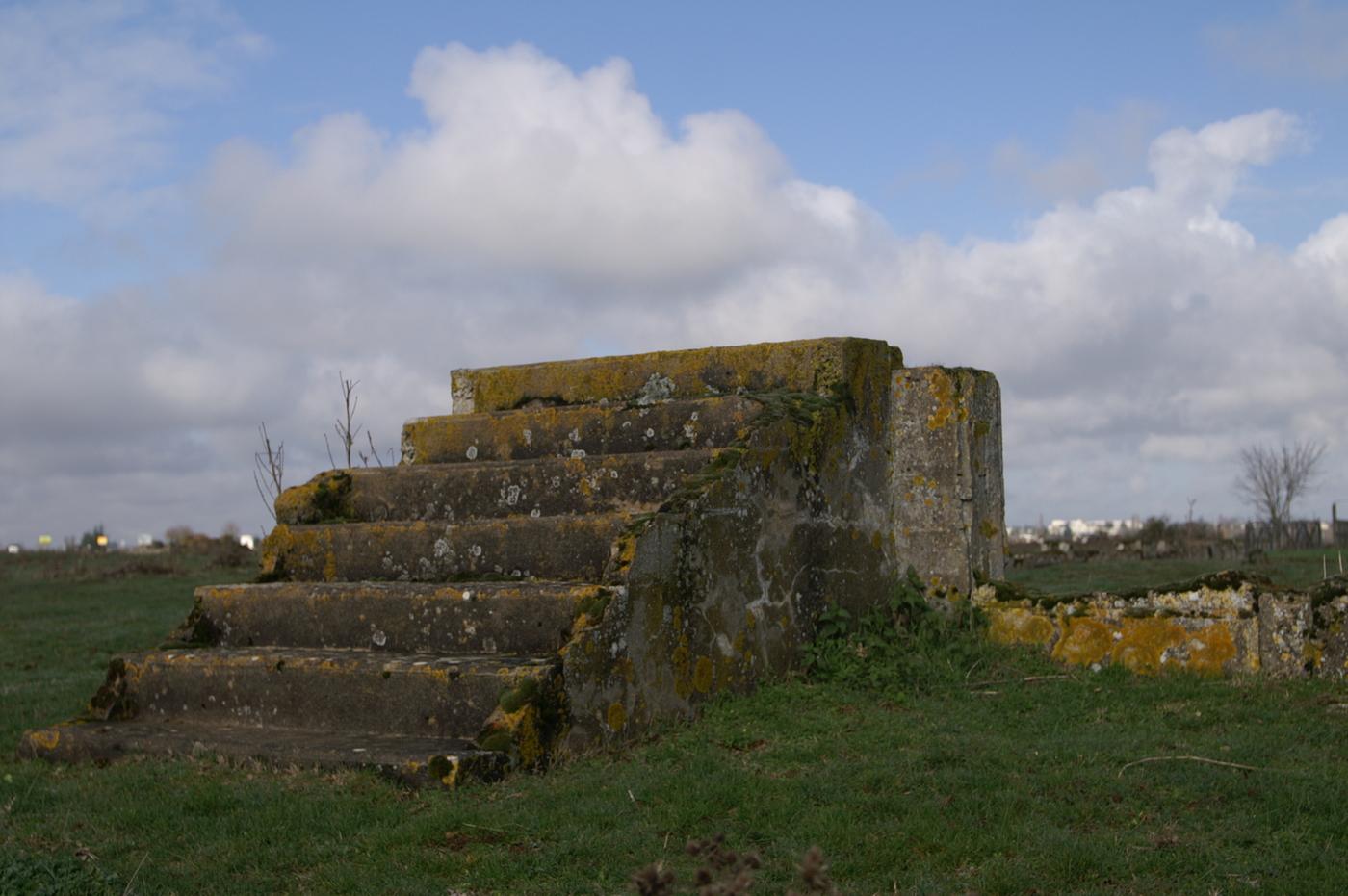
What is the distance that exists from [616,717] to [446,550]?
6.31 feet

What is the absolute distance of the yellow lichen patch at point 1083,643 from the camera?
25.1ft

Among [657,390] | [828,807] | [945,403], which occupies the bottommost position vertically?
[828,807]

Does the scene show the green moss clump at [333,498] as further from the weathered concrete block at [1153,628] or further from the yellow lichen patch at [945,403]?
the weathered concrete block at [1153,628]

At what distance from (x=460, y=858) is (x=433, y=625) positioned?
2366mm

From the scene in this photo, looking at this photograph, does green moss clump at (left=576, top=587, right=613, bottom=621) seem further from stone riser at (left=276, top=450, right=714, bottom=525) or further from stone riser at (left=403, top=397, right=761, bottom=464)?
stone riser at (left=403, top=397, right=761, bottom=464)

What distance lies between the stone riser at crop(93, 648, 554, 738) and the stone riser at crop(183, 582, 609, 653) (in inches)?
7.5

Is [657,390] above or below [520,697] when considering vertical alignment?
above

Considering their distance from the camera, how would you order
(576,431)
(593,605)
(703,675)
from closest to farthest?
(593,605) → (703,675) → (576,431)

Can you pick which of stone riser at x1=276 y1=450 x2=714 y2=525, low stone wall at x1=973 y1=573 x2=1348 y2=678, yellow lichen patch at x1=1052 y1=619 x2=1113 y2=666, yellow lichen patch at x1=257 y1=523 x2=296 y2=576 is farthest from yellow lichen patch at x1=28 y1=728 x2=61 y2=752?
yellow lichen patch at x1=1052 y1=619 x2=1113 y2=666

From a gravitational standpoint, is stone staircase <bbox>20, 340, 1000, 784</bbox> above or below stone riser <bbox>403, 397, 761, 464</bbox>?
below

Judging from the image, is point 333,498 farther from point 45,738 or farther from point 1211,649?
point 1211,649

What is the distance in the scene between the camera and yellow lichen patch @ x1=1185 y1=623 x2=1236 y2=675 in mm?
7391

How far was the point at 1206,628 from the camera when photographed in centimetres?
747

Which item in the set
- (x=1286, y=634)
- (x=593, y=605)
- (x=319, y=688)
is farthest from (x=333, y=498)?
(x=1286, y=634)
